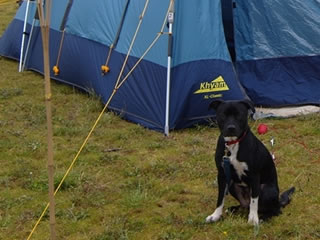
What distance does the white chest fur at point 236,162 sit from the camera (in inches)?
160

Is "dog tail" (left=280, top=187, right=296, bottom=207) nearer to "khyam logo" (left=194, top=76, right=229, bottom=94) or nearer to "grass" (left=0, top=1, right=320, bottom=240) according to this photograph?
"grass" (left=0, top=1, right=320, bottom=240)

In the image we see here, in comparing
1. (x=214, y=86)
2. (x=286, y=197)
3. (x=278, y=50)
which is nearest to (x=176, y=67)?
(x=214, y=86)

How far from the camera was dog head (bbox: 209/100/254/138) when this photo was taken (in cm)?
402

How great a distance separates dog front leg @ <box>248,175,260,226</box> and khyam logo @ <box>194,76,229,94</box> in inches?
95.0

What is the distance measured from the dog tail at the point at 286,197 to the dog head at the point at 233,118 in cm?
79

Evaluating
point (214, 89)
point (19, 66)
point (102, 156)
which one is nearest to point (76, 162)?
point (102, 156)

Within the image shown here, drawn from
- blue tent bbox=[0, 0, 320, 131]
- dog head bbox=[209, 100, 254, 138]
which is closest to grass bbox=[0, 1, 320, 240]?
blue tent bbox=[0, 0, 320, 131]

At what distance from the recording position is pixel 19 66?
30.7ft

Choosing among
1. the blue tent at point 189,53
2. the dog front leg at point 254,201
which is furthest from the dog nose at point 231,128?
the blue tent at point 189,53

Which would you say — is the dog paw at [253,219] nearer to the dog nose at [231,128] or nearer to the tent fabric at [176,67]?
the dog nose at [231,128]

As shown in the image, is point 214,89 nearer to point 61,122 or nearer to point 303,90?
point 303,90

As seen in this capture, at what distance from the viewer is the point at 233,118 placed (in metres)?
4.08

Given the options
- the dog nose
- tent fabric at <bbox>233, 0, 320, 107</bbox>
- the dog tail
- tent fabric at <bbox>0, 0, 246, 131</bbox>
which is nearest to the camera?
the dog nose

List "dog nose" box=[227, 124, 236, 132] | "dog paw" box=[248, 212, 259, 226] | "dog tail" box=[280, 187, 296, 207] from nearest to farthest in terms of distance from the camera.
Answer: "dog nose" box=[227, 124, 236, 132]
"dog paw" box=[248, 212, 259, 226]
"dog tail" box=[280, 187, 296, 207]
